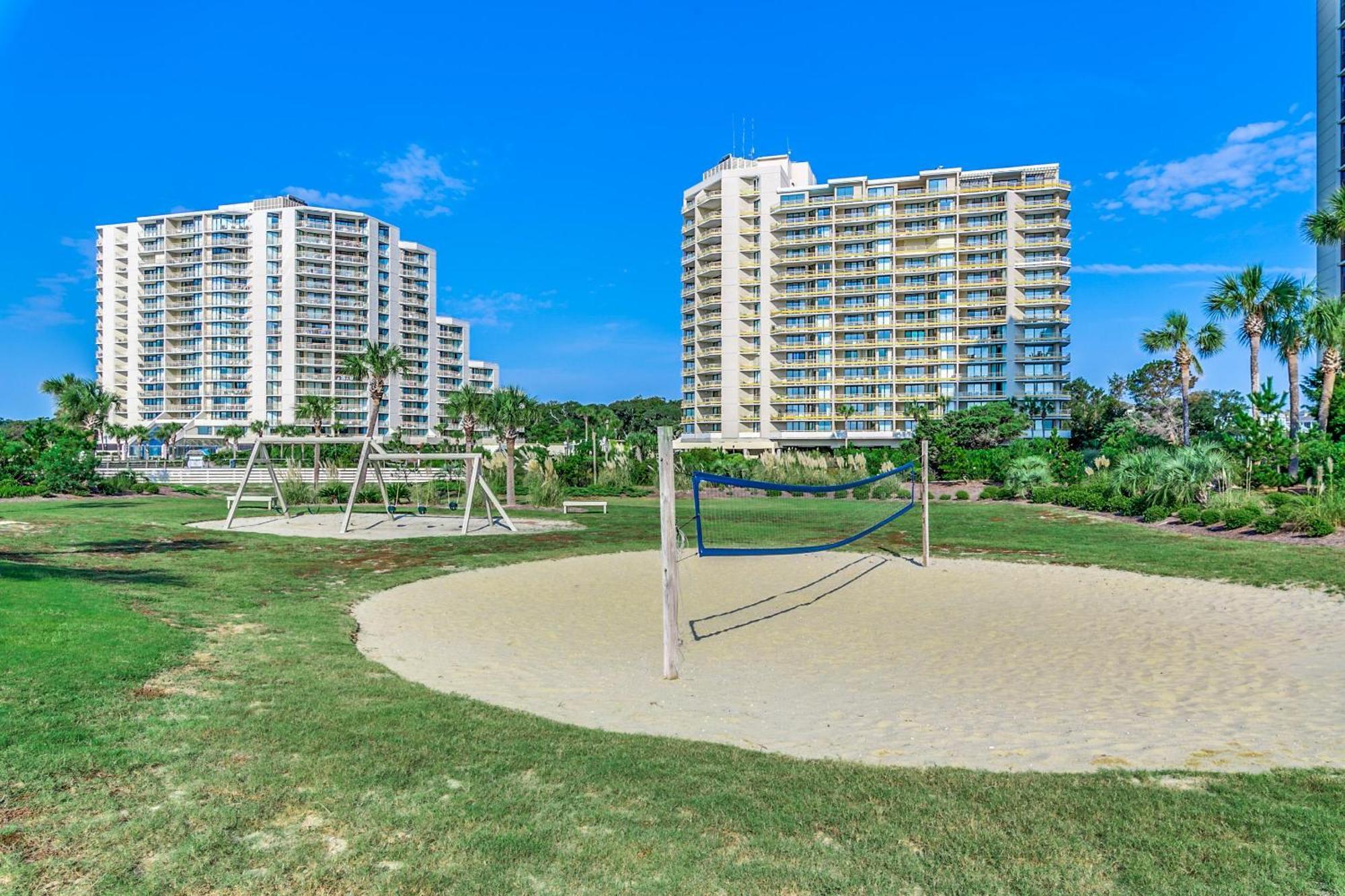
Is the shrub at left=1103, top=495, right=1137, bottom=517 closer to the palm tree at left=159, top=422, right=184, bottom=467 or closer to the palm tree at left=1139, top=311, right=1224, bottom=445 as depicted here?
the palm tree at left=1139, top=311, right=1224, bottom=445

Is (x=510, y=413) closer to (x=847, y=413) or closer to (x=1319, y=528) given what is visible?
(x=1319, y=528)

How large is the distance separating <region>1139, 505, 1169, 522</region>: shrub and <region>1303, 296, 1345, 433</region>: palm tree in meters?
11.9

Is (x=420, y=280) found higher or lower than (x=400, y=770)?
higher

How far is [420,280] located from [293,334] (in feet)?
A: 71.4

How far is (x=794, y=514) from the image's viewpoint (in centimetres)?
2916

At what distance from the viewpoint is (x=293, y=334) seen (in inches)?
4567

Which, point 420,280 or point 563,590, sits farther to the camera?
point 420,280

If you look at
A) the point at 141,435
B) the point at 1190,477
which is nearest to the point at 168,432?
the point at 141,435

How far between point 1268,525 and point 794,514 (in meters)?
13.6

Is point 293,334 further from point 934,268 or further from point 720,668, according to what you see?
point 720,668

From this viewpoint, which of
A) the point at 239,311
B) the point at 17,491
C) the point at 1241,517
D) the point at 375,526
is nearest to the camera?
the point at 1241,517

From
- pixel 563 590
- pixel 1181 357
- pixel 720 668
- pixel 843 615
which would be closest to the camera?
pixel 720 668

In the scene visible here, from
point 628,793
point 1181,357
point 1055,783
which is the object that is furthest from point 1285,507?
point 1181,357

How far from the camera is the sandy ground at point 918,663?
6.05 metres
